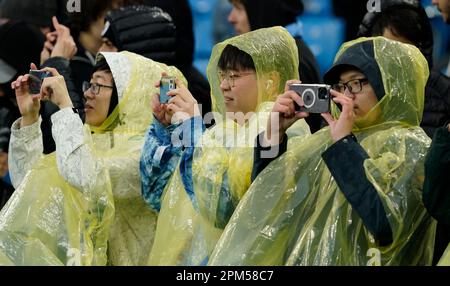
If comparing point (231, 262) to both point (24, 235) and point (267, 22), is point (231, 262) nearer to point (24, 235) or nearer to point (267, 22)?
point (24, 235)

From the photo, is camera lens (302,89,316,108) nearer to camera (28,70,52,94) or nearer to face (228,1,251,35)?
camera (28,70,52,94)

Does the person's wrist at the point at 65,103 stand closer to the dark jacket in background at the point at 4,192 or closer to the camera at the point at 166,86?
the camera at the point at 166,86

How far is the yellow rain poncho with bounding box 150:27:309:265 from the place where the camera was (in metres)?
4.72

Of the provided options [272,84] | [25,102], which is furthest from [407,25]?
[25,102]

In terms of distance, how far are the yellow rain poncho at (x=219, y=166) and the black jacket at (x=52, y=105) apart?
0.89 m

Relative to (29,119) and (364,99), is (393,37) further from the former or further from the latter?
(29,119)

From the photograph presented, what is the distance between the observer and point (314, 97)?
4465mm

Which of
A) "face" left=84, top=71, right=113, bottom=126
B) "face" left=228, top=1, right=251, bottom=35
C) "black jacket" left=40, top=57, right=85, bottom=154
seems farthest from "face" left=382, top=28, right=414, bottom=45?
"black jacket" left=40, top=57, right=85, bottom=154

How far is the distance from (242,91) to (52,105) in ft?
5.00

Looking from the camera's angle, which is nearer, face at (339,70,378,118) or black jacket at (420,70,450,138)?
face at (339,70,378,118)

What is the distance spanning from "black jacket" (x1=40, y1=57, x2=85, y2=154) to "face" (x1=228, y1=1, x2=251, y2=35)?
88 cm

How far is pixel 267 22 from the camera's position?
6430 millimetres
